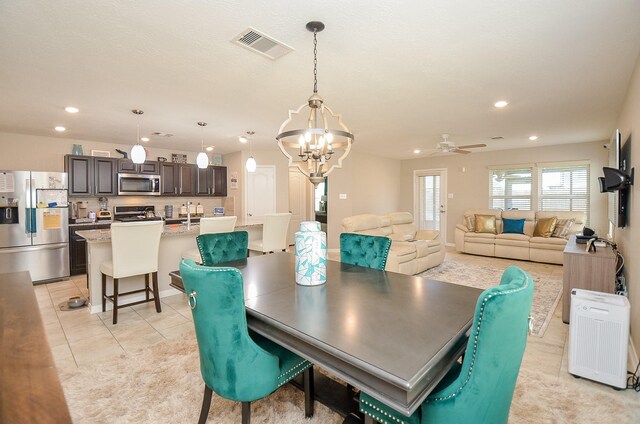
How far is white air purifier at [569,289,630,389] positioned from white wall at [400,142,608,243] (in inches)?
210

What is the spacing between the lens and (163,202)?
6.76 metres

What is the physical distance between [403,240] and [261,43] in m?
4.32

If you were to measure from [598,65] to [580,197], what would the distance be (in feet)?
16.5

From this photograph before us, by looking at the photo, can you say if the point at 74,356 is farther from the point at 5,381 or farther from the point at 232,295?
the point at 5,381

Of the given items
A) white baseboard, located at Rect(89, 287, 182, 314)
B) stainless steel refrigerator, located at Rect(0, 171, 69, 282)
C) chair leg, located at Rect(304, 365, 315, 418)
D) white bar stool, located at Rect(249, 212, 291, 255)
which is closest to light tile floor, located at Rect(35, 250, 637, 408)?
white baseboard, located at Rect(89, 287, 182, 314)

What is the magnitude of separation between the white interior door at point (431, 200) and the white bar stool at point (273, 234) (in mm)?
5335

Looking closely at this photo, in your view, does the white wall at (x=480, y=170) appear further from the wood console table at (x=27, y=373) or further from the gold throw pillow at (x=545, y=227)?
the wood console table at (x=27, y=373)

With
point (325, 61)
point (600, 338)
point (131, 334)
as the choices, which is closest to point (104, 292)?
point (131, 334)

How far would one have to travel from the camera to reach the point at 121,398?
6.85ft

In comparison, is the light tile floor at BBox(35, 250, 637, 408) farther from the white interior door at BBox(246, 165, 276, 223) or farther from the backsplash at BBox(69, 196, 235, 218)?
the white interior door at BBox(246, 165, 276, 223)

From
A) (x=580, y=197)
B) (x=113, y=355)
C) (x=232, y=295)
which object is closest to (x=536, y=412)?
(x=232, y=295)

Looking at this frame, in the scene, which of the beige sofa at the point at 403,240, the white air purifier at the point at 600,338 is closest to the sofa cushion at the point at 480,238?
the beige sofa at the point at 403,240

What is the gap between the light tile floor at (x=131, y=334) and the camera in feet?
8.30

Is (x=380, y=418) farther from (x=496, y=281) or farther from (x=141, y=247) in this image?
(x=496, y=281)
